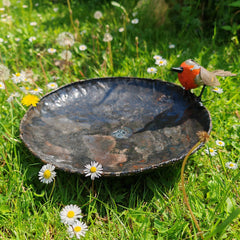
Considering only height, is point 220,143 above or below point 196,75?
below

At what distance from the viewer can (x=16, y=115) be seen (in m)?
1.82

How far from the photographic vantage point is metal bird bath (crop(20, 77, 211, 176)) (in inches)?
54.5

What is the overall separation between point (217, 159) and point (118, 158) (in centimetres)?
63

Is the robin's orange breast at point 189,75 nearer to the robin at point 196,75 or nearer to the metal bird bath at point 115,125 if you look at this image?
the robin at point 196,75

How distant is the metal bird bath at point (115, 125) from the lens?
1384 millimetres

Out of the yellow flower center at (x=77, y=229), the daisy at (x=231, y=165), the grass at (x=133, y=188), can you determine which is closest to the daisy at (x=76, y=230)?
the yellow flower center at (x=77, y=229)

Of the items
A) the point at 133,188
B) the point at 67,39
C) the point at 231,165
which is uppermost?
the point at 67,39

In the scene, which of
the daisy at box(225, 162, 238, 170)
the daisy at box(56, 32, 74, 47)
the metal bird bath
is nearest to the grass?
the daisy at box(225, 162, 238, 170)

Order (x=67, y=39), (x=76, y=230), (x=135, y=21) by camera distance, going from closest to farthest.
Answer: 1. (x=76, y=230)
2. (x=67, y=39)
3. (x=135, y=21)

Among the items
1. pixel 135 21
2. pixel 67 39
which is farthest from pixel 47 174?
pixel 135 21

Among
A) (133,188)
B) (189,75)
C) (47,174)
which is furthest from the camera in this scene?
(189,75)

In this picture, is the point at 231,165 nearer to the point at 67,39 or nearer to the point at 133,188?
the point at 133,188

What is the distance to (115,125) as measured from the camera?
65.7 inches

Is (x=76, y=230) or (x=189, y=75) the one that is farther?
(x=189, y=75)
